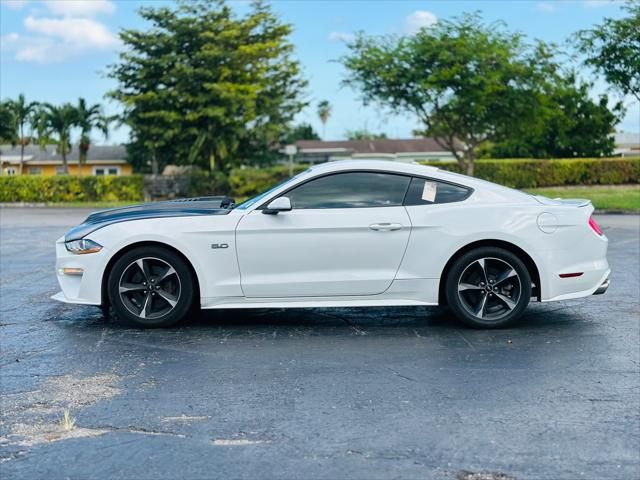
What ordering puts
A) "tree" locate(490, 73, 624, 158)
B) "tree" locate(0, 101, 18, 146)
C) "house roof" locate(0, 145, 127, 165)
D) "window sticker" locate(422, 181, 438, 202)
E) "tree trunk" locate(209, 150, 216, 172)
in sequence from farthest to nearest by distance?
"house roof" locate(0, 145, 127, 165), "tree" locate(0, 101, 18, 146), "tree" locate(490, 73, 624, 158), "tree trunk" locate(209, 150, 216, 172), "window sticker" locate(422, 181, 438, 202)

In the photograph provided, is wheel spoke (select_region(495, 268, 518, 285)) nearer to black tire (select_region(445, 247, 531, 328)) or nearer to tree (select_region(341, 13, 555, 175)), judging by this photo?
black tire (select_region(445, 247, 531, 328))

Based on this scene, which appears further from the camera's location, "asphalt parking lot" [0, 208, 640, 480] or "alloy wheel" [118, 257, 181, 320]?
"alloy wheel" [118, 257, 181, 320]

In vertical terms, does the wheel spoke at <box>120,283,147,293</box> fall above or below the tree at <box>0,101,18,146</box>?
below

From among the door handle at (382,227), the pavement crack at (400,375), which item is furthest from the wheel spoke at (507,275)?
the pavement crack at (400,375)

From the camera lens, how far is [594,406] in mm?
4656

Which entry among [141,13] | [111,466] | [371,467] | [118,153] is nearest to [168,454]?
[111,466]

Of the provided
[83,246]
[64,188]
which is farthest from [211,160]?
[83,246]

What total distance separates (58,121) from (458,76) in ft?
104

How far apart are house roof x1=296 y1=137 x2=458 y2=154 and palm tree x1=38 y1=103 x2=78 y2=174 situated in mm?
23489

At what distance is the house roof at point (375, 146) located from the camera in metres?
73.2

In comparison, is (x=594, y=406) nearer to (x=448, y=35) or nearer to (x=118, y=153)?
(x=448, y=35)

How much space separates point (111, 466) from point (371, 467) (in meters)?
1.22

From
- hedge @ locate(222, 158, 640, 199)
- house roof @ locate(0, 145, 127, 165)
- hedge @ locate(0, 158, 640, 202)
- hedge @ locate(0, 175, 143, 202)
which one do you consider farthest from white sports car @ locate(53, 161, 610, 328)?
house roof @ locate(0, 145, 127, 165)

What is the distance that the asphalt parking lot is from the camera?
3830 millimetres
